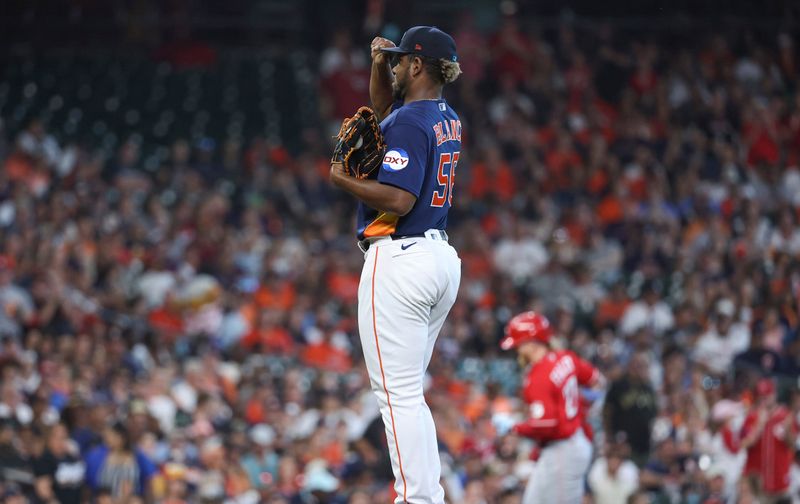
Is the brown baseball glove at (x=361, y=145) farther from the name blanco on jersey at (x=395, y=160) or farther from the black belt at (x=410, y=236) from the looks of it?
the black belt at (x=410, y=236)

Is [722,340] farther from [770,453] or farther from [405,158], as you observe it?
[405,158]

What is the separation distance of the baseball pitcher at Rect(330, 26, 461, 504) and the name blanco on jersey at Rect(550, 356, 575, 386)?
Answer: 195cm

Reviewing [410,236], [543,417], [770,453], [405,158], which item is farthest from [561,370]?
[770,453]

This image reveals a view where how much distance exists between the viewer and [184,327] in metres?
12.6

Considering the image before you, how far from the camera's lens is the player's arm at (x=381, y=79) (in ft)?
16.6

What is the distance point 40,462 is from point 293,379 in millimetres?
2990

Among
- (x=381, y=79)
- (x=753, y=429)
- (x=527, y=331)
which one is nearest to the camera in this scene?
(x=381, y=79)

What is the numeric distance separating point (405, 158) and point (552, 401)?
98.7 inches

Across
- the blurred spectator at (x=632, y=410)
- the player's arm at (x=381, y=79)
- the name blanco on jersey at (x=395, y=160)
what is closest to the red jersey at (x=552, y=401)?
the player's arm at (x=381, y=79)

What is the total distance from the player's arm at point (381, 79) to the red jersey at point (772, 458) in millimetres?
5091

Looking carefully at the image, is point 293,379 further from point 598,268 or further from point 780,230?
point 780,230

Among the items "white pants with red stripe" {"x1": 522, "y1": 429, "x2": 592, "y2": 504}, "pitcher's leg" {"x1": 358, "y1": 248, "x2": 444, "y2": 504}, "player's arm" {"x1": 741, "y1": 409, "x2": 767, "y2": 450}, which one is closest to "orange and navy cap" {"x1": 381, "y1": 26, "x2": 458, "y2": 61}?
"pitcher's leg" {"x1": 358, "y1": 248, "x2": 444, "y2": 504}

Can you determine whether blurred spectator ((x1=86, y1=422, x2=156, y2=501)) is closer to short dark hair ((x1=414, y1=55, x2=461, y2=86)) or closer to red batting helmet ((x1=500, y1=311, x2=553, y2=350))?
red batting helmet ((x1=500, y1=311, x2=553, y2=350))

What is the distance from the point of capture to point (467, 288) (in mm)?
13703
